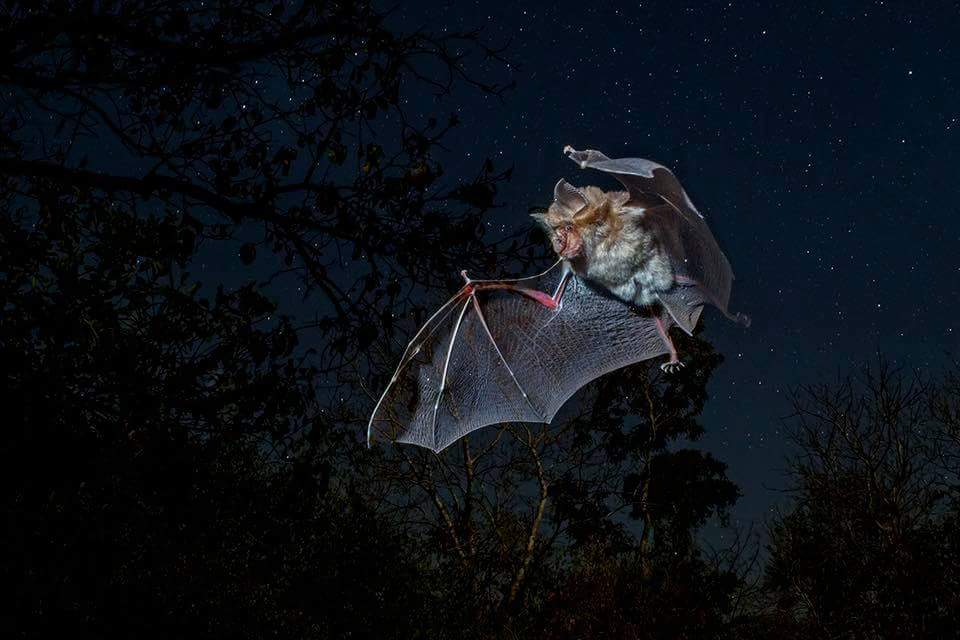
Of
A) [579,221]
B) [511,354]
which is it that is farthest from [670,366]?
[511,354]

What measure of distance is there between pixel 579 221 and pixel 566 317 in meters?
1.44

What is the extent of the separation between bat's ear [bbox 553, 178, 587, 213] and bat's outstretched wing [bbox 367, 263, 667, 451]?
1.00 m

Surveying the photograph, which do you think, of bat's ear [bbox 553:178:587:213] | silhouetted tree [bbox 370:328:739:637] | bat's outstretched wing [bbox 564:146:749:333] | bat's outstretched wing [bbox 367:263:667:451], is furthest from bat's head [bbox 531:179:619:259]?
silhouetted tree [bbox 370:328:739:637]

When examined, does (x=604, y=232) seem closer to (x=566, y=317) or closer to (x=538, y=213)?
(x=538, y=213)

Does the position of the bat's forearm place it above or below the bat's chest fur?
above

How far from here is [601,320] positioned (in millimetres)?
5867

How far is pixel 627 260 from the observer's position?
4.77m

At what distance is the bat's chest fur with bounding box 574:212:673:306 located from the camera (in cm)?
473

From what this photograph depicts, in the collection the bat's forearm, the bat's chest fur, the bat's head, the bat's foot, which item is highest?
the bat's forearm

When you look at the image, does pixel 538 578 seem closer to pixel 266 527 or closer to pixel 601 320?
pixel 266 527

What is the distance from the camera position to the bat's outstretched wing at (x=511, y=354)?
5.79 metres

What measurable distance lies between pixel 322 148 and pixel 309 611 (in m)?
8.87

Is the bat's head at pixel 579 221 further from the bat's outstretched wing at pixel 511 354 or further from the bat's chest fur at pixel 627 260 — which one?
the bat's outstretched wing at pixel 511 354

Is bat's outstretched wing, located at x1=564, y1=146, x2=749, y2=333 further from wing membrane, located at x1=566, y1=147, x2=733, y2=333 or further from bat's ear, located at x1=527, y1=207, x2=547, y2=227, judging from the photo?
bat's ear, located at x1=527, y1=207, x2=547, y2=227
